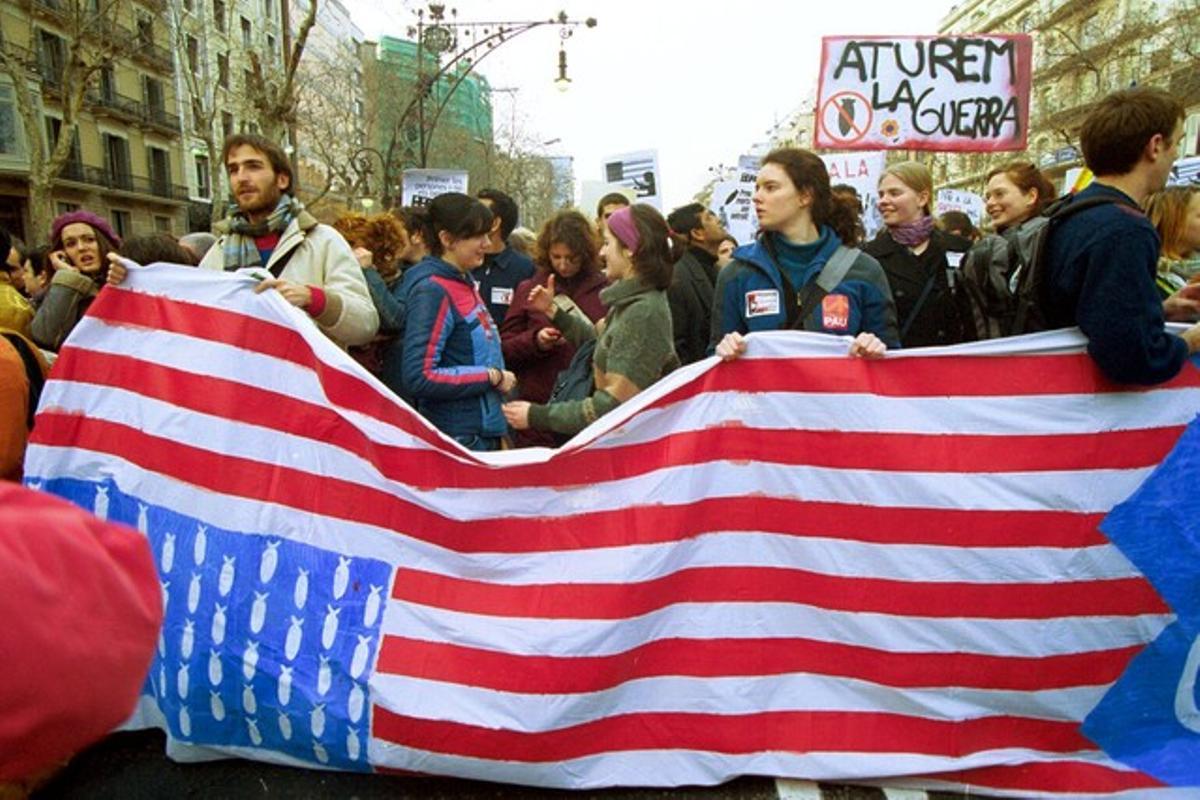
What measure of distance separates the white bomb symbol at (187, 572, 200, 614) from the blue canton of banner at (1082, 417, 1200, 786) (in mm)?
2900

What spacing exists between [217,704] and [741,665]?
1694 millimetres

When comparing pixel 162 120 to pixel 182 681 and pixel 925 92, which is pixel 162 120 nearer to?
pixel 925 92

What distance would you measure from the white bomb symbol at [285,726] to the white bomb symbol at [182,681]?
354mm

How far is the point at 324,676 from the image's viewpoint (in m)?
2.53

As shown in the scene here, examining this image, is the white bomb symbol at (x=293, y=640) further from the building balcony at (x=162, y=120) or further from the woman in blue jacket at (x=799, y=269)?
the building balcony at (x=162, y=120)

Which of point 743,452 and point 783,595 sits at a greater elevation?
point 743,452

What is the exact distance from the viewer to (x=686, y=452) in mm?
2627

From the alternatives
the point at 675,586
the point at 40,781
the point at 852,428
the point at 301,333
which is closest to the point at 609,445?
the point at 675,586

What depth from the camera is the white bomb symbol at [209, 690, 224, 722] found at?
8.46ft

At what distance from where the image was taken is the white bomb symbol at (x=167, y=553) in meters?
2.69

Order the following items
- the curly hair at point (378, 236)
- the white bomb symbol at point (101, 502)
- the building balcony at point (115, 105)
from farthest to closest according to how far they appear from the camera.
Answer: the building balcony at point (115, 105) → the curly hair at point (378, 236) → the white bomb symbol at point (101, 502)

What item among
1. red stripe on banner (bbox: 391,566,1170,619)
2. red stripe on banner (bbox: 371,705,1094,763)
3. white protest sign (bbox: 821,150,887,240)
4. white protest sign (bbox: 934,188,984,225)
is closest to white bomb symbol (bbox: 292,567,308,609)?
red stripe on banner (bbox: 391,566,1170,619)

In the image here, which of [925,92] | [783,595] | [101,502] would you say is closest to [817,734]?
[783,595]

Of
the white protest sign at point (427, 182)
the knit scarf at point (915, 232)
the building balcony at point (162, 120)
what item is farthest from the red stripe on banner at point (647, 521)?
the building balcony at point (162, 120)
